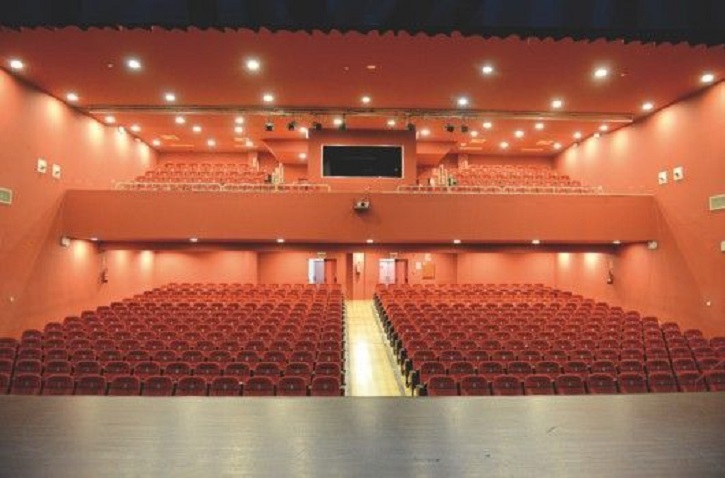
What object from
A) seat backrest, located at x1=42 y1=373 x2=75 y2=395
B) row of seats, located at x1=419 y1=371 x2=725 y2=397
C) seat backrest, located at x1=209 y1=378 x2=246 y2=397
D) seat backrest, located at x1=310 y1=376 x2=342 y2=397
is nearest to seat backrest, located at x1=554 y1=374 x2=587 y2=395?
row of seats, located at x1=419 y1=371 x2=725 y2=397

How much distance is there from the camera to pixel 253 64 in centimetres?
1208

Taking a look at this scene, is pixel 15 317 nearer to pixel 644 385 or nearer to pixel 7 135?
pixel 7 135

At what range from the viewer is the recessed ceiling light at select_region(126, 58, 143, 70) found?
Result: 11.8 metres

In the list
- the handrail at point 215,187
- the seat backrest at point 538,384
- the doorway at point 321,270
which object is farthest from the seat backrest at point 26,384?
the doorway at point 321,270

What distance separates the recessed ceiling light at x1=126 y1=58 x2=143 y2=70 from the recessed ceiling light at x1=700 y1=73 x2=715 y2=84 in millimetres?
13321

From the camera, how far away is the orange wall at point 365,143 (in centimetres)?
Result: 1794

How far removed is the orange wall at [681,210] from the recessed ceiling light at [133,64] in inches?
548

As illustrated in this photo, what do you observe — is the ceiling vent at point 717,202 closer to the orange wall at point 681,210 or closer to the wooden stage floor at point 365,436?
the orange wall at point 681,210

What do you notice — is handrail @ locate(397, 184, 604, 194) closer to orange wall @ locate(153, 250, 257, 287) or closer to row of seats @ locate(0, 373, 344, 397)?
orange wall @ locate(153, 250, 257, 287)

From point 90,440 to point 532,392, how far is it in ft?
17.6

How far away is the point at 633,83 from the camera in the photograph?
1295 cm

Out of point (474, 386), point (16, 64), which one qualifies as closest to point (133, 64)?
point (16, 64)

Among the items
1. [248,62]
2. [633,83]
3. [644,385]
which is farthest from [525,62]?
[644,385]

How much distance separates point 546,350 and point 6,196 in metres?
11.9
